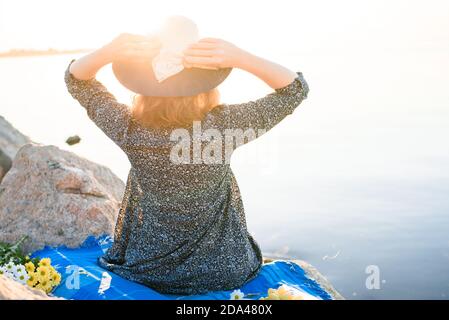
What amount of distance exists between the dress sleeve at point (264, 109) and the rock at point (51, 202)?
1787 millimetres

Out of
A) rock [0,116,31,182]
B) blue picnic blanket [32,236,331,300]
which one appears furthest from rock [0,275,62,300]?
rock [0,116,31,182]

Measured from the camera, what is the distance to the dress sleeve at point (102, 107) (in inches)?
135

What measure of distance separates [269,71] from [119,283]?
1.33 metres

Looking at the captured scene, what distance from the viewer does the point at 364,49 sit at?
2170 cm

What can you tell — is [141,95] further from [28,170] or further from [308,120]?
[308,120]

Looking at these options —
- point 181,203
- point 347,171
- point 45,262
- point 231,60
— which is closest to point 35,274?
point 45,262

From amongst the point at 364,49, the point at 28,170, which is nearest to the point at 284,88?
the point at 28,170

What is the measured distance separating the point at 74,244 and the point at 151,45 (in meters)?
1.88

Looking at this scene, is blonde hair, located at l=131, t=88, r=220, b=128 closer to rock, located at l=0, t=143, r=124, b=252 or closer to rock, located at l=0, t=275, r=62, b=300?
rock, located at l=0, t=275, r=62, b=300

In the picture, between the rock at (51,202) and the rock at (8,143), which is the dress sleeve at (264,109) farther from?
the rock at (8,143)

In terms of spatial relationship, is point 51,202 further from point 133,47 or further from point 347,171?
point 347,171

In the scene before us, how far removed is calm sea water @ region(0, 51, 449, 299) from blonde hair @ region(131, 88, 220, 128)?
1.26 meters

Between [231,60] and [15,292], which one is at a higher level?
[231,60]

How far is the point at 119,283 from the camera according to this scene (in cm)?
361
